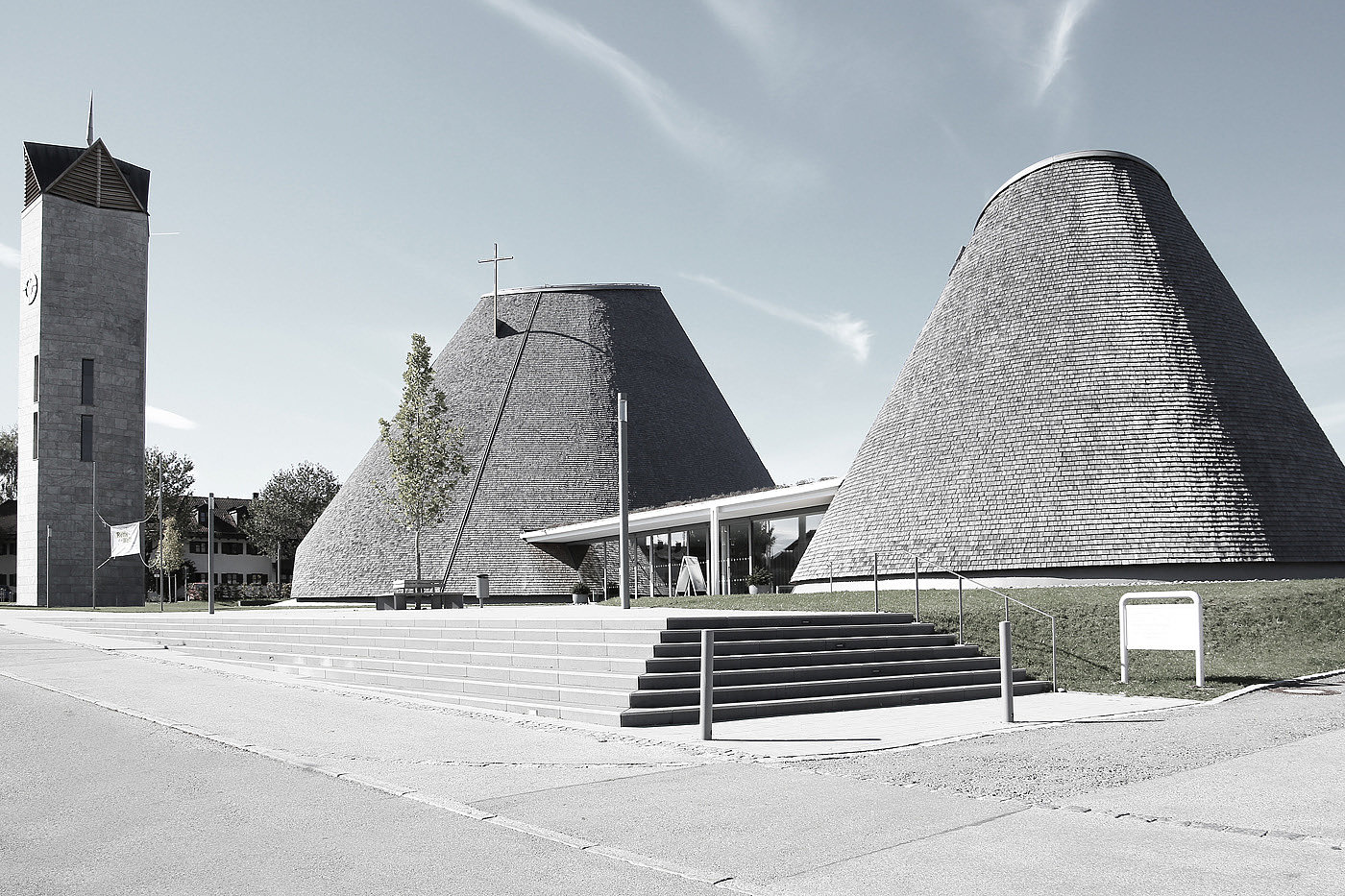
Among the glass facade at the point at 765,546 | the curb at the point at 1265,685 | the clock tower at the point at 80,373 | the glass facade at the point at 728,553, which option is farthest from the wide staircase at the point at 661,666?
the clock tower at the point at 80,373

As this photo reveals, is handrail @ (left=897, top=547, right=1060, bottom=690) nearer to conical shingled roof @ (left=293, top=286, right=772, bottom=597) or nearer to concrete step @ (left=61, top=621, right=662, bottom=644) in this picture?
concrete step @ (left=61, top=621, right=662, bottom=644)

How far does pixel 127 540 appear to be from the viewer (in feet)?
126

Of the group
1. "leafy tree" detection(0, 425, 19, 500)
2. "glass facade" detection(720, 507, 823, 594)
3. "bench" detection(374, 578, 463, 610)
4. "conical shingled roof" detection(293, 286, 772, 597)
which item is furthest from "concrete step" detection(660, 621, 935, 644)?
"leafy tree" detection(0, 425, 19, 500)

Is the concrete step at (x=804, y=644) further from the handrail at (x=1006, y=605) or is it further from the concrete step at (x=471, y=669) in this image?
the handrail at (x=1006, y=605)

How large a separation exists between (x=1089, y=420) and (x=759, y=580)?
41.9 ft

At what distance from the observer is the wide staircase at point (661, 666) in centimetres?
1111

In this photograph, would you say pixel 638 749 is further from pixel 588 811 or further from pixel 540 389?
pixel 540 389

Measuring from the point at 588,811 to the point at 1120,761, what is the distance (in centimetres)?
416

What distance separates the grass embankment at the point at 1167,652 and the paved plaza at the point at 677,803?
3.37 m

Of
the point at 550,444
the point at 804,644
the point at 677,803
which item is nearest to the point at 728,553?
the point at 550,444

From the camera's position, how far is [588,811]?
6254mm

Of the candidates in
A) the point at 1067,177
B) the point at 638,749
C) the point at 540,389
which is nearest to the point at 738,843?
the point at 638,749

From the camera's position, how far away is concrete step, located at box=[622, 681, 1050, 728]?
10.4 metres

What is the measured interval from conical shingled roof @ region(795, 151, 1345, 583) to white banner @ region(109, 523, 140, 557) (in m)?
25.7
